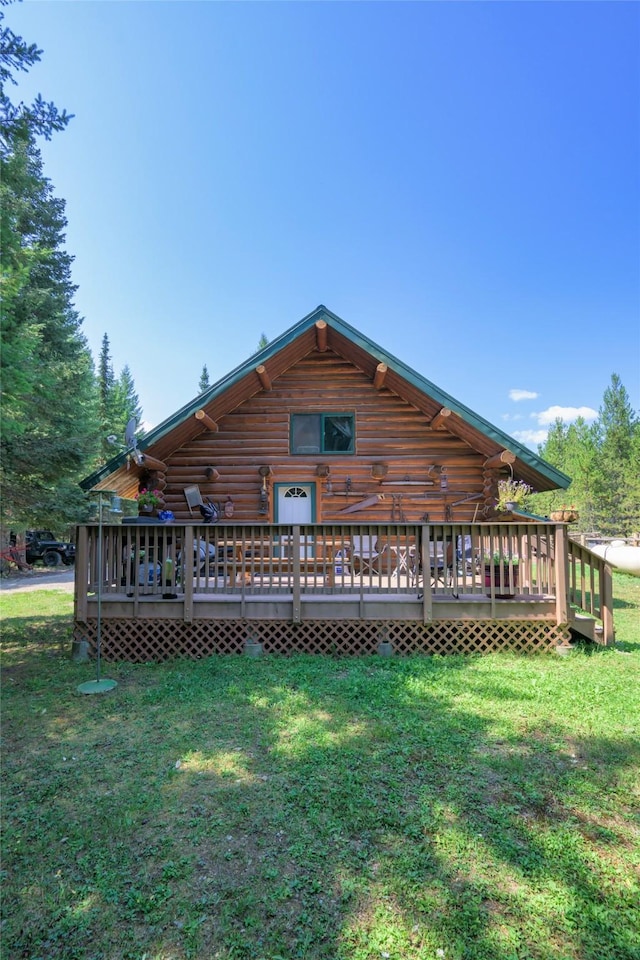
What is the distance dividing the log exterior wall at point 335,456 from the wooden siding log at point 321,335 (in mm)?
257

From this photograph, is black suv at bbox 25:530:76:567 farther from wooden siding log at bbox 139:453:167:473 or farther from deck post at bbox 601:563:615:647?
deck post at bbox 601:563:615:647

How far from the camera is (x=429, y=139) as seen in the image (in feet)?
44.4

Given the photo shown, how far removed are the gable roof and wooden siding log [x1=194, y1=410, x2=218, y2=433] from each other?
0.35 ft

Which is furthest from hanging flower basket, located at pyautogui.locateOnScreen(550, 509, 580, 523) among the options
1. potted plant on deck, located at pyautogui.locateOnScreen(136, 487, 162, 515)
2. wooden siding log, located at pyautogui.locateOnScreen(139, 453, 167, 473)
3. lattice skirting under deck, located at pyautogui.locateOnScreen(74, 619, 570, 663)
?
wooden siding log, located at pyautogui.locateOnScreen(139, 453, 167, 473)

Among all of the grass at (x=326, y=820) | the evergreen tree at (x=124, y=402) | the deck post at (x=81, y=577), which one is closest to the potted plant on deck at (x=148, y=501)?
the deck post at (x=81, y=577)

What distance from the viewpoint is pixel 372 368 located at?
10000 millimetres

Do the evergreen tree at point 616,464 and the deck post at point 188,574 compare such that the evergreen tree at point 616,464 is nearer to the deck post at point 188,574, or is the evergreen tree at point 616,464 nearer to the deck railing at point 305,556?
the deck railing at point 305,556

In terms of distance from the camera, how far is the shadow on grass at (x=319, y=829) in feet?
6.84

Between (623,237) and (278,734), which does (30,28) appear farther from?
(623,237)

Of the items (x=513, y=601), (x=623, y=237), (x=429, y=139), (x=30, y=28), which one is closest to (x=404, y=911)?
(x=513, y=601)

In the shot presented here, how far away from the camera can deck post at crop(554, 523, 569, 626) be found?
20.9 ft

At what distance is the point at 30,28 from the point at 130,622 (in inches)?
336

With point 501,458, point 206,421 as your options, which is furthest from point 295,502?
point 501,458

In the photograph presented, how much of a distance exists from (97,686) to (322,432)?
22.6 feet
